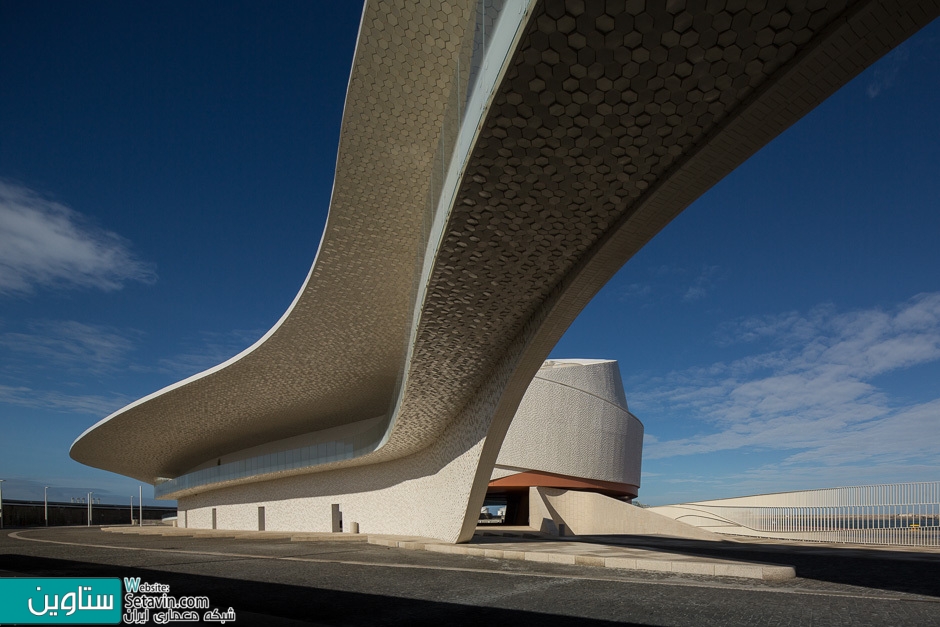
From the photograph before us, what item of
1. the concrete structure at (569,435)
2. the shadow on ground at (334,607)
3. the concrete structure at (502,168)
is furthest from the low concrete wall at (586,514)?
the shadow on ground at (334,607)

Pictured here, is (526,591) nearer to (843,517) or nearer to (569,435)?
(843,517)

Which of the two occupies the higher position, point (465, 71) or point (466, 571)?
point (465, 71)

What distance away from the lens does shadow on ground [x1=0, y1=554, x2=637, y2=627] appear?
5395 millimetres

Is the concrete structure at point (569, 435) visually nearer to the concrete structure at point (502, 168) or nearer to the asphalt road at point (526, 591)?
the concrete structure at point (502, 168)

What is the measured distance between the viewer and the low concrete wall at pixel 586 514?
23.2 metres

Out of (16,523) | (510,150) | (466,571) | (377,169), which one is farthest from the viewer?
(16,523)

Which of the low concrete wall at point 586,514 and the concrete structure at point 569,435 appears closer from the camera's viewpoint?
the low concrete wall at point 586,514

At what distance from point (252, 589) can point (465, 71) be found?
6742mm

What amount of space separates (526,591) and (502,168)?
4749 millimetres

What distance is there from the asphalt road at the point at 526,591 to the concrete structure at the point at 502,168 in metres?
3.59

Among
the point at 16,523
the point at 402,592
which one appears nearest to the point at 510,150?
the point at 402,592

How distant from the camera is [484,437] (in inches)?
497

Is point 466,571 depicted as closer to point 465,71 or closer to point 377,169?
point 377,169

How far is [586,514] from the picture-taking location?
79.7ft
